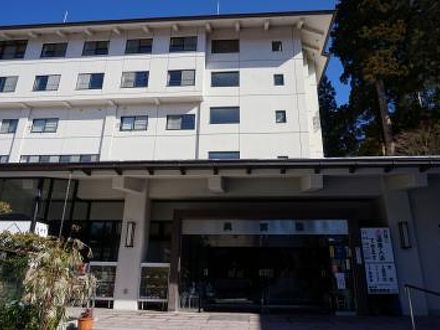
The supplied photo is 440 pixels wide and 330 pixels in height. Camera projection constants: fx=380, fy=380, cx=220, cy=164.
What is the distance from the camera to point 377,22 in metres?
21.6

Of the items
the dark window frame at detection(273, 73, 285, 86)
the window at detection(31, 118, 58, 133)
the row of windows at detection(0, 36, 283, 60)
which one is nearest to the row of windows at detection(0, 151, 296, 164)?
the window at detection(31, 118, 58, 133)

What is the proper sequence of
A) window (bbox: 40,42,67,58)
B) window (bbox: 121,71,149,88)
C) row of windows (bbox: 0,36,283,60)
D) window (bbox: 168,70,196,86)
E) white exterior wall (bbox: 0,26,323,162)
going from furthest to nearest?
1. window (bbox: 40,42,67,58)
2. row of windows (bbox: 0,36,283,60)
3. window (bbox: 121,71,149,88)
4. window (bbox: 168,70,196,86)
5. white exterior wall (bbox: 0,26,323,162)

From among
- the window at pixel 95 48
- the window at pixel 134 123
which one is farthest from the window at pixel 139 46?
the window at pixel 134 123

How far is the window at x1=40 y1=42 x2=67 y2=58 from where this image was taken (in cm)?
2305

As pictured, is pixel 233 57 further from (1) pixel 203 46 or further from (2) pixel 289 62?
(2) pixel 289 62

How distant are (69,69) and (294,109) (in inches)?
524

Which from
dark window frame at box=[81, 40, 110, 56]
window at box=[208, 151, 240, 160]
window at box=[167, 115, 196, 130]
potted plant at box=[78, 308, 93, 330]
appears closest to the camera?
potted plant at box=[78, 308, 93, 330]

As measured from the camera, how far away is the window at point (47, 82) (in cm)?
2200

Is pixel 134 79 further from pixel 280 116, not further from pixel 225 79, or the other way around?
pixel 280 116

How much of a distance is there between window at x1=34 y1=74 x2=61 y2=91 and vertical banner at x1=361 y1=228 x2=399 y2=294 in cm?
1859

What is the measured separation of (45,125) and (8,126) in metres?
2.38

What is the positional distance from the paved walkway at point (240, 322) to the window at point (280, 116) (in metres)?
11.7

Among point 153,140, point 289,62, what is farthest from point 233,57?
point 153,140

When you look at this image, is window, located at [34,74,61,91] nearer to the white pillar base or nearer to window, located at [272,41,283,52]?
window, located at [272,41,283,52]
